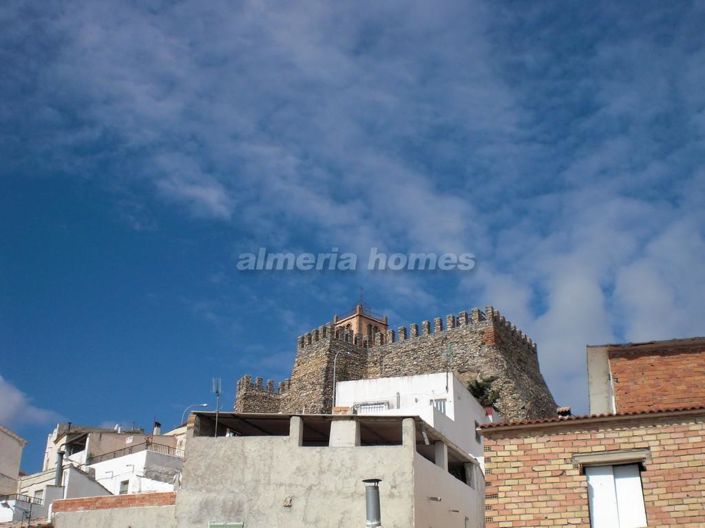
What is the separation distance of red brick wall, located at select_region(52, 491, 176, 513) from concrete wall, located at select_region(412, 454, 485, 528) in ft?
20.0

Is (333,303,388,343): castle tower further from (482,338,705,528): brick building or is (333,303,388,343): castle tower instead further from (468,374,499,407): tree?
(482,338,705,528): brick building

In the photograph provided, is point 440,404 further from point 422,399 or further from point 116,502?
point 116,502

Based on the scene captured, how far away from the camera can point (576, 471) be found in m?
17.2

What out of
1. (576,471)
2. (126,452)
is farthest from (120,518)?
(126,452)

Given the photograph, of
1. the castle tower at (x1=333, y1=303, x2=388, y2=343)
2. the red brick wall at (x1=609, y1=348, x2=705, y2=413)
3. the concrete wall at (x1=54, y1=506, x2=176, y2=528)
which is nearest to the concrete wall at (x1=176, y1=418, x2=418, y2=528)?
the concrete wall at (x1=54, y1=506, x2=176, y2=528)

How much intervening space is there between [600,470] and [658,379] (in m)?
4.71

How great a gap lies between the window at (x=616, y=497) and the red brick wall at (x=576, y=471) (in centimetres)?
18

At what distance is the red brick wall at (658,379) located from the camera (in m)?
20.5

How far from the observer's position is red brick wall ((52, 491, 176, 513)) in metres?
21.7

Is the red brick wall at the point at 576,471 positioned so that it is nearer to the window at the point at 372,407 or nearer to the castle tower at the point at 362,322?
the window at the point at 372,407

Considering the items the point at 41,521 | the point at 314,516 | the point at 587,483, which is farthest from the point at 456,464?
the point at 41,521

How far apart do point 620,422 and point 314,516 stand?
7.41 metres

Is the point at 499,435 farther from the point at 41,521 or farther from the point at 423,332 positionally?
the point at 423,332

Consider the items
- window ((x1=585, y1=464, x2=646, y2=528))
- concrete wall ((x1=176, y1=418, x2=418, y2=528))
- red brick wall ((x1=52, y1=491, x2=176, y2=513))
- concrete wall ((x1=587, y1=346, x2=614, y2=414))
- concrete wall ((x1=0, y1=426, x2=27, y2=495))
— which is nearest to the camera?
window ((x1=585, y1=464, x2=646, y2=528))
